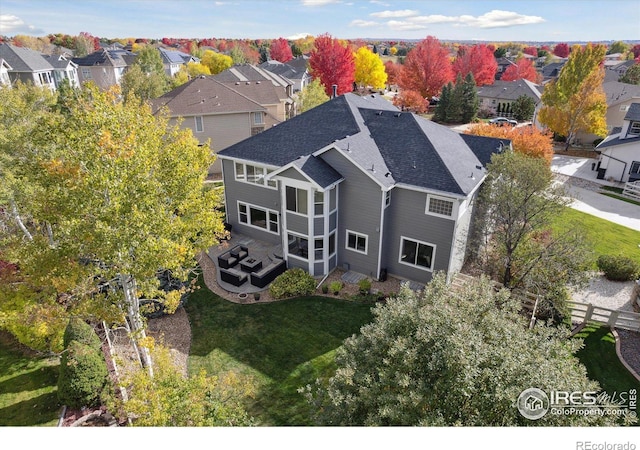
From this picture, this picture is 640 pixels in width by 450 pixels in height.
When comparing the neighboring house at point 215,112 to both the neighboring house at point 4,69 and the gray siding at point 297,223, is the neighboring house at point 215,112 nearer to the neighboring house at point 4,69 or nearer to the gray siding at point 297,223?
the gray siding at point 297,223

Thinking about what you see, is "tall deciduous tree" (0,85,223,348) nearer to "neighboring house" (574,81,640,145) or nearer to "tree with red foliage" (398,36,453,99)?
"neighboring house" (574,81,640,145)

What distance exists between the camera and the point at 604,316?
17578 millimetres

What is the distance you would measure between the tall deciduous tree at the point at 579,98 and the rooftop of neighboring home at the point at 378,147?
30.1 meters

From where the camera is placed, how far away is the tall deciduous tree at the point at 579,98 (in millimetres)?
45094

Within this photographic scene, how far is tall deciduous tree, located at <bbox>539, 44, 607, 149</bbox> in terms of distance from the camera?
148 feet

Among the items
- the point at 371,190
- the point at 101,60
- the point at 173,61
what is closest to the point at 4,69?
the point at 101,60

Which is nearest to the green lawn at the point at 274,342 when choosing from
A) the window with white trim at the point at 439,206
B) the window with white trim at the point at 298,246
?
the window with white trim at the point at 298,246

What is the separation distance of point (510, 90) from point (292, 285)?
2695 inches

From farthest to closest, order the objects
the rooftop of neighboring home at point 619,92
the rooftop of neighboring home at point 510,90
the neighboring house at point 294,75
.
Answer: the neighboring house at point 294,75 < the rooftop of neighboring home at point 510,90 < the rooftop of neighboring home at point 619,92

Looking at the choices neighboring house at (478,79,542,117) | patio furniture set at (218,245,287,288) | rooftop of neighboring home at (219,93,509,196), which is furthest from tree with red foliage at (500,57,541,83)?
patio furniture set at (218,245,287,288)

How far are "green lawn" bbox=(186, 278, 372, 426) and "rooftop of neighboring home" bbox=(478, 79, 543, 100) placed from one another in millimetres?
66013

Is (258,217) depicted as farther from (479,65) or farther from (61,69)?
(479,65)

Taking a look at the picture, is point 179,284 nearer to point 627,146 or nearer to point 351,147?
point 351,147

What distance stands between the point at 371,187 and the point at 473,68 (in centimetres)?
7328
